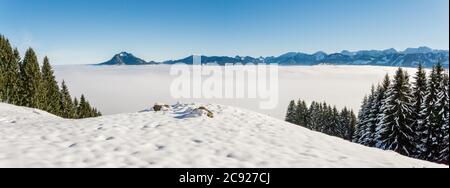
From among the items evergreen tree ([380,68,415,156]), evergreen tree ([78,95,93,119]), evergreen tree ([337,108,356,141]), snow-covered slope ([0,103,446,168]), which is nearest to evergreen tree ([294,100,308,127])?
evergreen tree ([337,108,356,141])

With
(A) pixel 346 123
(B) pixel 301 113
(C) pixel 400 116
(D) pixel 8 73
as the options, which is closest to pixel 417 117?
(C) pixel 400 116

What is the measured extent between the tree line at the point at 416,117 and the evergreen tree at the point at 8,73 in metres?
58.0

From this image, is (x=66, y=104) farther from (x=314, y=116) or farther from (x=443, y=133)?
(x=443, y=133)

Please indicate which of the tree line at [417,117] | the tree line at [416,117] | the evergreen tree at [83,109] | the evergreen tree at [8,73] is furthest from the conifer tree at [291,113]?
the evergreen tree at [8,73]

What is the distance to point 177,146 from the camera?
37.0ft

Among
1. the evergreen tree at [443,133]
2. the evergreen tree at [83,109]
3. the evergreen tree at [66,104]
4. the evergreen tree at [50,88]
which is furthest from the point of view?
the evergreen tree at [83,109]

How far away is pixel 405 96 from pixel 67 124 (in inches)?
1332

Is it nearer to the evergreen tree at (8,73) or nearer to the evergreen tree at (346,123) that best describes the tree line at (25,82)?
the evergreen tree at (8,73)

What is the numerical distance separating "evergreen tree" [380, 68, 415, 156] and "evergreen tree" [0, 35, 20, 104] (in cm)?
5791

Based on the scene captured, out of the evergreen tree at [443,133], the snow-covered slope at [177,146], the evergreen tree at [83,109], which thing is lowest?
the evergreen tree at [83,109]

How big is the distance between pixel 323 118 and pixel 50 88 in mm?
72869

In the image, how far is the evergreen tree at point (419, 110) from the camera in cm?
3706

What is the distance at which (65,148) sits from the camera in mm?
10938
